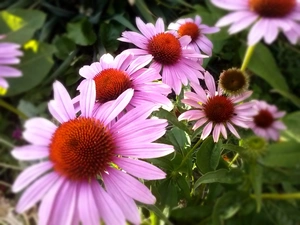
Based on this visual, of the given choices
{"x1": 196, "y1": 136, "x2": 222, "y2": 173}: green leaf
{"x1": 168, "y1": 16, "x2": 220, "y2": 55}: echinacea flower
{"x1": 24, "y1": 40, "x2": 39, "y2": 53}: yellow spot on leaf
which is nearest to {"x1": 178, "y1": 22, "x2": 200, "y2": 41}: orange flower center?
{"x1": 168, "y1": 16, "x2": 220, "y2": 55}: echinacea flower

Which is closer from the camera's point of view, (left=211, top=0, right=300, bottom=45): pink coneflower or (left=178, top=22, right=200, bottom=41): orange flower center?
(left=211, top=0, right=300, bottom=45): pink coneflower

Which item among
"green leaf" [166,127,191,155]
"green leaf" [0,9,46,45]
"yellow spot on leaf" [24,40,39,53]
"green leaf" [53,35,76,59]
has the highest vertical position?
"green leaf" [0,9,46,45]

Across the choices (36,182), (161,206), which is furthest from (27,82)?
(161,206)

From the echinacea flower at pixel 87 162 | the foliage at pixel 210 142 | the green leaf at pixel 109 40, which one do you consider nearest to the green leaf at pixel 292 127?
the foliage at pixel 210 142

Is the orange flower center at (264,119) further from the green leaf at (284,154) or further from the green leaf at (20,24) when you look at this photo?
the green leaf at (20,24)

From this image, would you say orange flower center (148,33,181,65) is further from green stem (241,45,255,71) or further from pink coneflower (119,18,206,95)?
green stem (241,45,255,71)

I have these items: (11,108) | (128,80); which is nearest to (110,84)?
(128,80)
